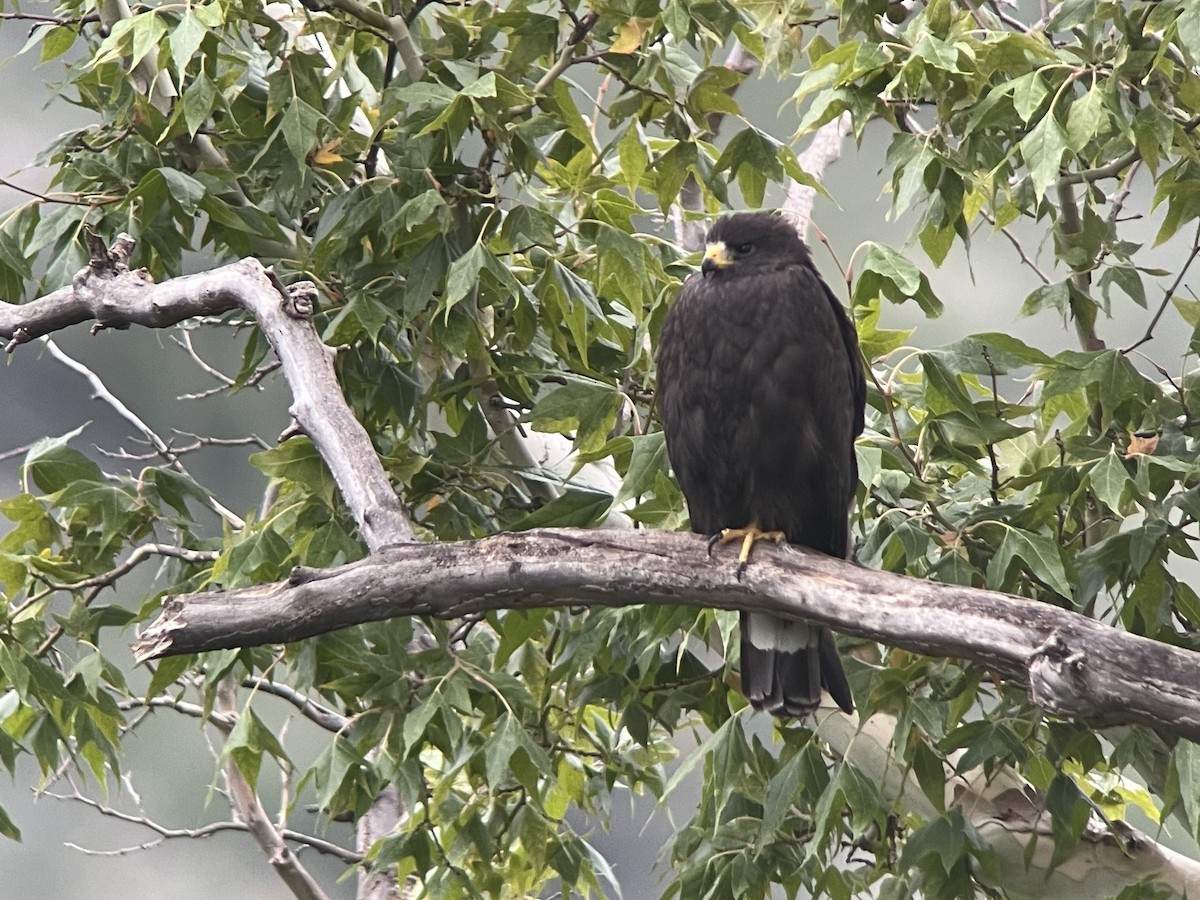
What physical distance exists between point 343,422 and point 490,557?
33cm

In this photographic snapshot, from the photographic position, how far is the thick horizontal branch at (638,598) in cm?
159

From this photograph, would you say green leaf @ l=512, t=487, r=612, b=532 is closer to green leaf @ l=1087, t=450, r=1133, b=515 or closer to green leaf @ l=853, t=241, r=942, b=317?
green leaf @ l=853, t=241, r=942, b=317

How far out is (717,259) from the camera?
2.46 m

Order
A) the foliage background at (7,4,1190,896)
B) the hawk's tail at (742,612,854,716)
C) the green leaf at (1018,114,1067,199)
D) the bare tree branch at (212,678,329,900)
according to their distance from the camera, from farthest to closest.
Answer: the foliage background at (7,4,1190,896) < the bare tree branch at (212,678,329,900) < the hawk's tail at (742,612,854,716) < the green leaf at (1018,114,1067,199)

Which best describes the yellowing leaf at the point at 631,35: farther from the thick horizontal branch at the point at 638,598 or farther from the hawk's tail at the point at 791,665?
the hawk's tail at the point at 791,665

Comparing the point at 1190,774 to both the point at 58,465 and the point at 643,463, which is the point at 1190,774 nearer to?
the point at 643,463

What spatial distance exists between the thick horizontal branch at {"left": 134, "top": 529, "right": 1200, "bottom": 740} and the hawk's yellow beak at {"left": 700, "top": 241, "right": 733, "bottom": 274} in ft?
2.14

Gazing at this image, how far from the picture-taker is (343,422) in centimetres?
198

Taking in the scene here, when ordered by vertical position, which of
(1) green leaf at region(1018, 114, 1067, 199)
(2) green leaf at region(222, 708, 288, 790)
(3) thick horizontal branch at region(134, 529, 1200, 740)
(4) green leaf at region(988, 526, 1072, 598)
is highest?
(1) green leaf at region(1018, 114, 1067, 199)

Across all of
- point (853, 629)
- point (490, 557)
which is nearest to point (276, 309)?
point (490, 557)

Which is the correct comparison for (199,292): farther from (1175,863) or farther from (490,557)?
(1175,863)

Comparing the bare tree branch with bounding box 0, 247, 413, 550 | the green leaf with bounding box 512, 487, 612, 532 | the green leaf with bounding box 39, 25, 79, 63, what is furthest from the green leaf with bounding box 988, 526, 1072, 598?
the green leaf with bounding box 39, 25, 79, 63

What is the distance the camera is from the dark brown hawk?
92.8 inches

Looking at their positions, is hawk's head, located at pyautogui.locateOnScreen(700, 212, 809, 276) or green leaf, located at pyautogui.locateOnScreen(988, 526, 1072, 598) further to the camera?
hawk's head, located at pyautogui.locateOnScreen(700, 212, 809, 276)
